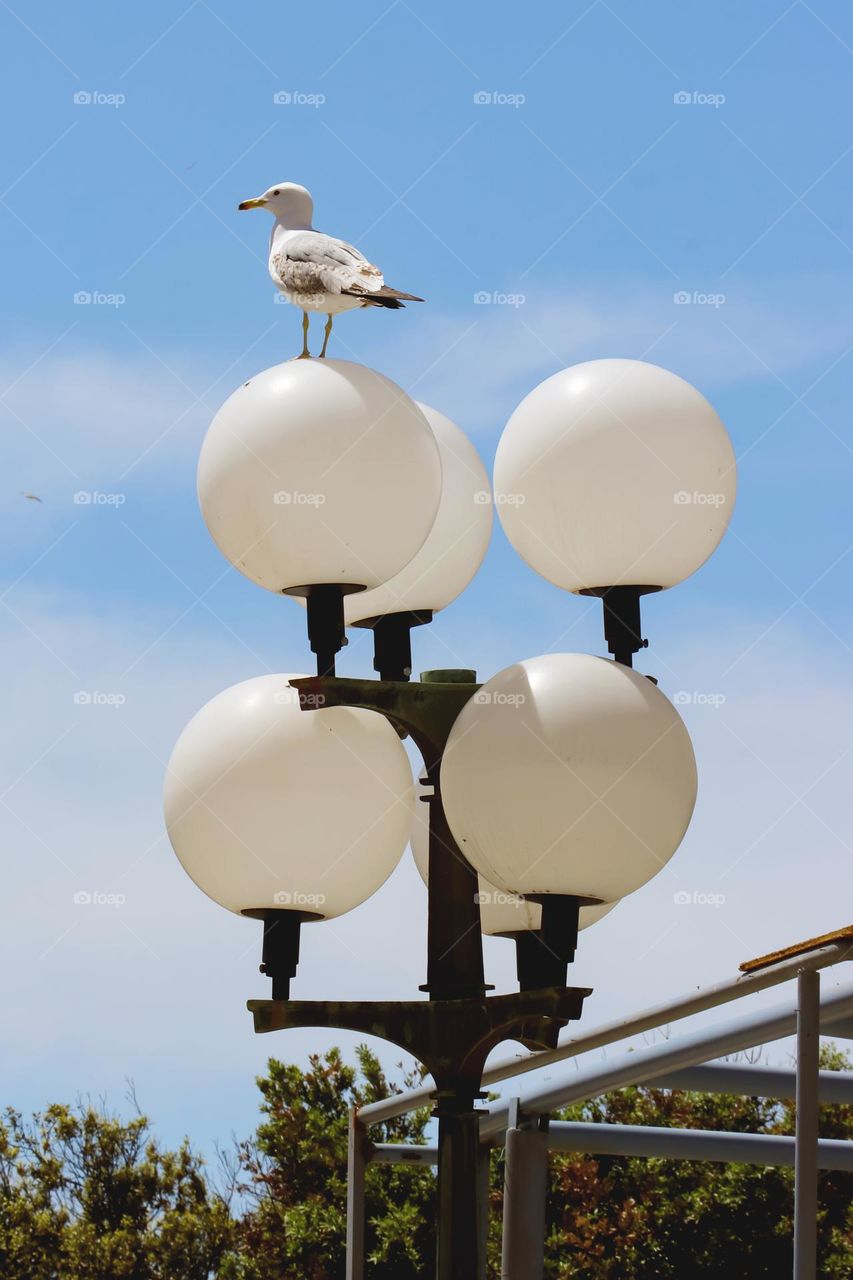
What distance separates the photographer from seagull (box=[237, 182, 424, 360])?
14.5 ft

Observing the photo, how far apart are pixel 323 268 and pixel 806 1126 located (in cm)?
260

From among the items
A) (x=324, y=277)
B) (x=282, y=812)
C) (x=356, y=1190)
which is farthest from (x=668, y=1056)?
(x=324, y=277)

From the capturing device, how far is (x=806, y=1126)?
9.11 ft

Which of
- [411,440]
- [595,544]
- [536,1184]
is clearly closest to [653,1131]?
[536,1184]

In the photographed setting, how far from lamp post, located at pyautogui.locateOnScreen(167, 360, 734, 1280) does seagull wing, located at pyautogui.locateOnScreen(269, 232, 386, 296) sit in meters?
0.49

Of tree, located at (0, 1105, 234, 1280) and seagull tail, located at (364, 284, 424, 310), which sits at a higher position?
seagull tail, located at (364, 284, 424, 310)

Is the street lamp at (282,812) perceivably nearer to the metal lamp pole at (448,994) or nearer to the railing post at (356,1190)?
the metal lamp pole at (448,994)

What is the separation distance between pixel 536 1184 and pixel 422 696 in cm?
122

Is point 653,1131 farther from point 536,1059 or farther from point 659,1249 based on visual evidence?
point 659,1249

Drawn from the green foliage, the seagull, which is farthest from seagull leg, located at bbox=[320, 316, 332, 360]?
the green foliage

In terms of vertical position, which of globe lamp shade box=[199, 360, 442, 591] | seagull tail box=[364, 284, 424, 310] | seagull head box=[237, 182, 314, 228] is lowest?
globe lamp shade box=[199, 360, 442, 591]

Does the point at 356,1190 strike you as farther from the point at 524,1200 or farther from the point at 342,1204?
the point at 342,1204

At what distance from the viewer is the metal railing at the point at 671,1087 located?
2785 millimetres

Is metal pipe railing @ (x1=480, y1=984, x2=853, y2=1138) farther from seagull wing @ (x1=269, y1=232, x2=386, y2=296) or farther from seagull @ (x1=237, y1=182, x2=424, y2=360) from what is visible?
seagull wing @ (x1=269, y1=232, x2=386, y2=296)
